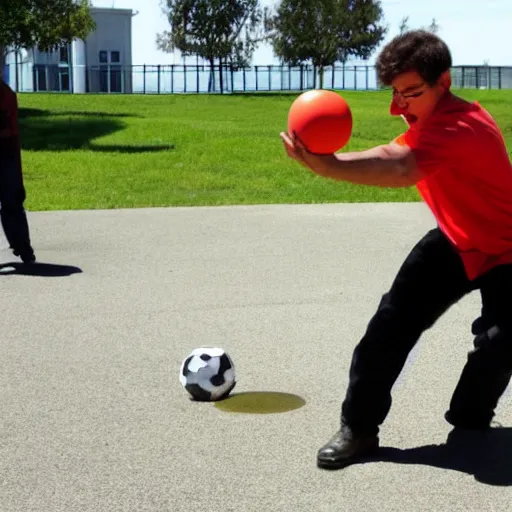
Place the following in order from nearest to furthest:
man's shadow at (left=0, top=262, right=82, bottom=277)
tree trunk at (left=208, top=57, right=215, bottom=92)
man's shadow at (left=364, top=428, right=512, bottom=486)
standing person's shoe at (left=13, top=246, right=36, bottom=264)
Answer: man's shadow at (left=364, top=428, right=512, bottom=486) → man's shadow at (left=0, top=262, right=82, bottom=277) → standing person's shoe at (left=13, top=246, right=36, bottom=264) → tree trunk at (left=208, top=57, right=215, bottom=92)

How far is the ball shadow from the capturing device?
5.69 metres

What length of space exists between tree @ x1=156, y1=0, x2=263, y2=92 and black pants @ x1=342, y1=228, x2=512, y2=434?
67.2 m

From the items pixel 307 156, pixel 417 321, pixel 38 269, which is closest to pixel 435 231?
pixel 417 321

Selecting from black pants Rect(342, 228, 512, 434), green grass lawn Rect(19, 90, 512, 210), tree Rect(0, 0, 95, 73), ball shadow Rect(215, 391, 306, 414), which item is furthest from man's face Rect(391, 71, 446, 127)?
tree Rect(0, 0, 95, 73)

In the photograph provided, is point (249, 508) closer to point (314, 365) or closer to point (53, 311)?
→ point (314, 365)

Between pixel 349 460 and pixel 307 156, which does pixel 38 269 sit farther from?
pixel 307 156

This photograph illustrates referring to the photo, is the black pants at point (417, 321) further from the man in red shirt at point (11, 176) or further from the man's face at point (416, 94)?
the man in red shirt at point (11, 176)

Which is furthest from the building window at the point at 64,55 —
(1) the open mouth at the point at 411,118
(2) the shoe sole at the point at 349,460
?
(1) the open mouth at the point at 411,118

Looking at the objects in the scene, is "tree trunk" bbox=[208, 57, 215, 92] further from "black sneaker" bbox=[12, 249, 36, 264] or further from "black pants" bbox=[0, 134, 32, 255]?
"black pants" bbox=[0, 134, 32, 255]

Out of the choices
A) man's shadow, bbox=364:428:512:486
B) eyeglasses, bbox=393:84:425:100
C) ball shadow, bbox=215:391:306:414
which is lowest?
ball shadow, bbox=215:391:306:414

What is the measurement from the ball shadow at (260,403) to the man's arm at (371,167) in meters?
1.79

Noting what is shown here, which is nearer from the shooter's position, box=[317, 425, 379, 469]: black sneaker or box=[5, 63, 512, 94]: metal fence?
box=[317, 425, 379, 469]: black sneaker

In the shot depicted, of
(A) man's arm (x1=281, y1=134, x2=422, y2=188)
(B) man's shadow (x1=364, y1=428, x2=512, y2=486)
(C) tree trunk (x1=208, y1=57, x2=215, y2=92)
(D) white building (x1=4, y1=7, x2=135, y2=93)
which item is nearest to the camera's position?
(A) man's arm (x1=281, y1=134, x2=422, y2=188)

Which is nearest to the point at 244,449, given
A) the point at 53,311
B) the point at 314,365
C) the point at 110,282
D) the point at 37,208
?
the point at 314,365
